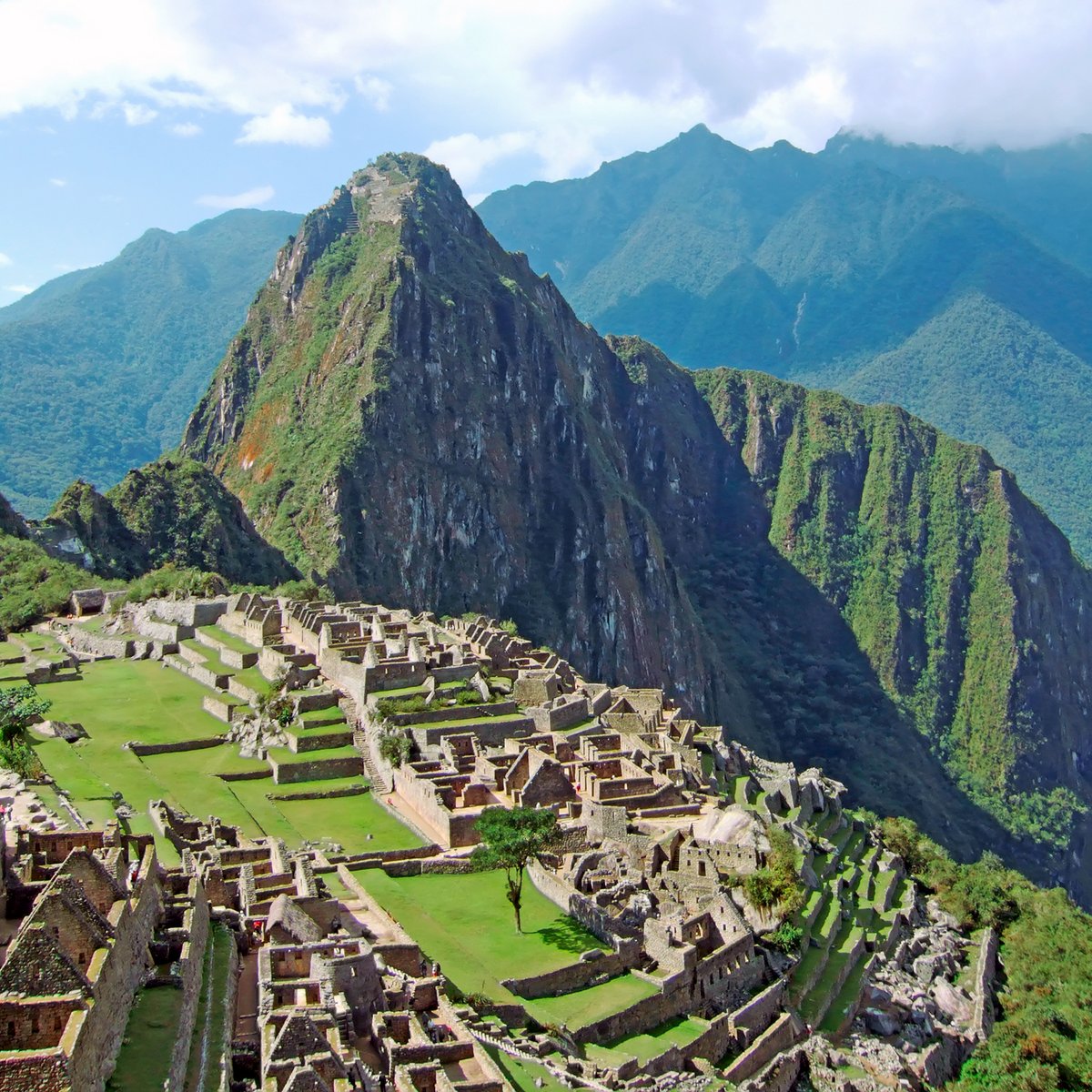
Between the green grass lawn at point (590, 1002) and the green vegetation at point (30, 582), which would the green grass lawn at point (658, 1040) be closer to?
the green grass lawn at point (590, 1002)

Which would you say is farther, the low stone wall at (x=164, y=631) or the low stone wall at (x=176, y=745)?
the low stone wall at (x=164, y=631)

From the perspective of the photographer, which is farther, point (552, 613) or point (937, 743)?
point (937, 743)

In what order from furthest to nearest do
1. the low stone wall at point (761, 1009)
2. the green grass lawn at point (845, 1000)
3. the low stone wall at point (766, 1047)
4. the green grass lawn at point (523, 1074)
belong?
the green grass lawn at point (845, 1000), the low stone wall at point (761, 1009), the low stone wall at point (766, 1047), the green grass lawn at point (523, 1074)

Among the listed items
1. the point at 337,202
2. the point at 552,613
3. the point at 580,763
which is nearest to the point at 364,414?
the point at 552,613

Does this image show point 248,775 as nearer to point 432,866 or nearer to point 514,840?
point 432,866

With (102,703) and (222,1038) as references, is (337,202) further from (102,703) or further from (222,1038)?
(222,1038)

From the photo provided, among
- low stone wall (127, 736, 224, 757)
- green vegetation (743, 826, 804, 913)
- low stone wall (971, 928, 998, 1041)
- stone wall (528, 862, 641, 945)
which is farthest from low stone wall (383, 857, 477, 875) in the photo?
low stone wall (971, 928, 998, 1041)

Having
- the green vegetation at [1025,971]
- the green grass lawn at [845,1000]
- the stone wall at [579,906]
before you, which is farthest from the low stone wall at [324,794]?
the green vegetation at [1025,971]
